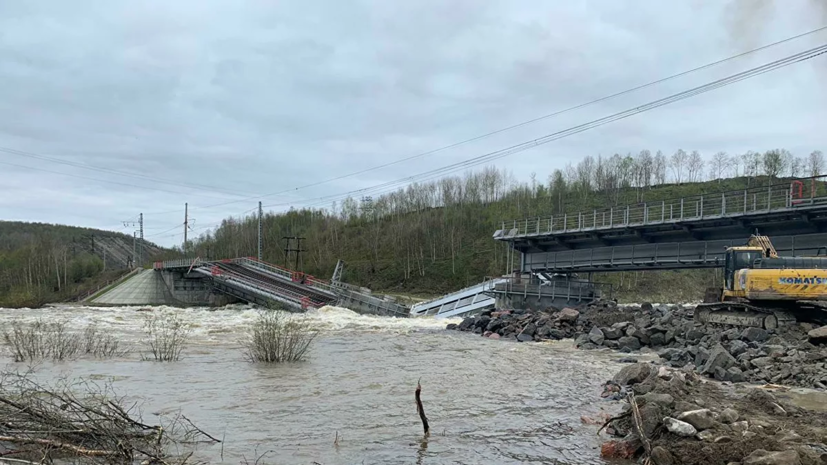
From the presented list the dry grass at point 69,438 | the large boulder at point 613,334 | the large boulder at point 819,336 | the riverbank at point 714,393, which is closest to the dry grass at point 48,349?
the dry grass at point 69,438

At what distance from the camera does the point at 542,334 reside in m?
27.4

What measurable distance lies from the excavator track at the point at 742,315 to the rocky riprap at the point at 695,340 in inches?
14.7

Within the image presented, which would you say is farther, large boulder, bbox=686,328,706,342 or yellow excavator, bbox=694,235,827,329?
large boulder, bbox=686,328,706,342

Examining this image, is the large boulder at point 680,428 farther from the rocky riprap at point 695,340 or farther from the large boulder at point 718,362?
the large boulder at point 718,362

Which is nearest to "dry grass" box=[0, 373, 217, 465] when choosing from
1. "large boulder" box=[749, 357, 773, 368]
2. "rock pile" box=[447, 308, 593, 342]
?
"large boulder" box=[749, 357, 773, 368]

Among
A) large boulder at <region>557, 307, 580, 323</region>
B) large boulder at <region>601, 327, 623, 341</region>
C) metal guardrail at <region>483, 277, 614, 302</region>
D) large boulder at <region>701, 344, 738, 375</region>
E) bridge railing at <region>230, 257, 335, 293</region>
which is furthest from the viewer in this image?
bridge railing at <region>230, 257, 335, 293</region>

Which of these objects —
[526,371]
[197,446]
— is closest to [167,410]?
[197,446]

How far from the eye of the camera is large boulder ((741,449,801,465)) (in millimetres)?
6109

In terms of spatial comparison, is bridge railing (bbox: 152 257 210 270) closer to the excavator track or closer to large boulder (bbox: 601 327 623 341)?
large boulder (bbox: 601 327 623 341)

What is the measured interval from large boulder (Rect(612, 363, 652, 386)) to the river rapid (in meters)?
0.73

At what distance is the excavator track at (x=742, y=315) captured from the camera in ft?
63.1

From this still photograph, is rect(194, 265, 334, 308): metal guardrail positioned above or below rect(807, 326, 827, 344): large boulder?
below

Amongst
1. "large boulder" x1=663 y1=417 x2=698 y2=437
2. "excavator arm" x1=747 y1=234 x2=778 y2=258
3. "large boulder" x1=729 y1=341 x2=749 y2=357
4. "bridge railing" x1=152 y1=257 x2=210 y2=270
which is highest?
"excavator arm" x1=747 y1=234 x2=778 y2=258

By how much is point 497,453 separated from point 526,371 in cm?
869
